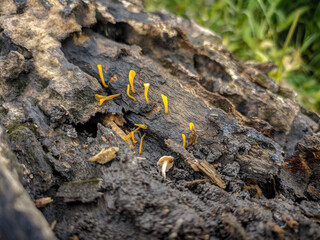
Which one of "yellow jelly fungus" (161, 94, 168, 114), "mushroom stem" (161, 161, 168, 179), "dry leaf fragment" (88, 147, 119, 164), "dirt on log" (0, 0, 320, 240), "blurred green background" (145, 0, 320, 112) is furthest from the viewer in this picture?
"blurred green background" (145, 0, 320, 112)

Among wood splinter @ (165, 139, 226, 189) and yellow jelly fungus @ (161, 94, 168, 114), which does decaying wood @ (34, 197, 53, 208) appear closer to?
wood splinter @ (165, 139, 226, 189)

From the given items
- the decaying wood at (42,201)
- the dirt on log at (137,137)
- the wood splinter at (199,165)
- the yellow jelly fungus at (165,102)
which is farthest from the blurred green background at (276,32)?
the decaying wood at (42,201)

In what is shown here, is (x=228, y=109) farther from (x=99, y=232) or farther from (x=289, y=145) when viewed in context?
(x=99, y=232)

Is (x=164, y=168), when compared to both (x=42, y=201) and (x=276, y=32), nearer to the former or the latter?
(x=42, y=201)

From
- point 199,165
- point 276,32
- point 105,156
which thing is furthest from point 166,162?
point 276,32

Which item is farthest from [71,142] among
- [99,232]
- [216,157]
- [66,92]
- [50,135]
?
[216,157]

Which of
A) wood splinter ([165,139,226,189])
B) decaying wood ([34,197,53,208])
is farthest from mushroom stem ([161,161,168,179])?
decaying wood ([34,197,53,208])
